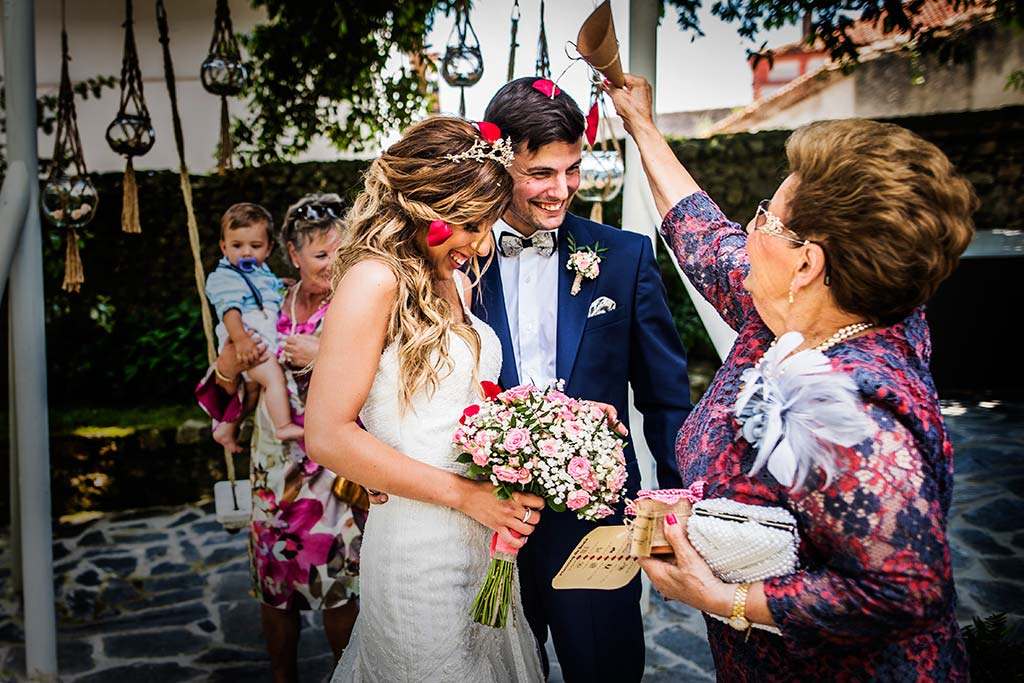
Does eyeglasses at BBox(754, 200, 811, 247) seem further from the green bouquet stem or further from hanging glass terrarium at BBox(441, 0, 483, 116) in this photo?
hanging glass terrarium at BBox(441, 0, 483, 116)

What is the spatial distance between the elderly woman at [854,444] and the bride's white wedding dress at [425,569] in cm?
63

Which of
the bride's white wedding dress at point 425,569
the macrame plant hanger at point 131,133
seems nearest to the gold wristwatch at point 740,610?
the bride's white wedding dress at point 425,569

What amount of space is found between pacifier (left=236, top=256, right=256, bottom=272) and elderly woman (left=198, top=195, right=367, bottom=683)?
287mm

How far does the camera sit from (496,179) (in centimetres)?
224

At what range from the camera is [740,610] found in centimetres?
165

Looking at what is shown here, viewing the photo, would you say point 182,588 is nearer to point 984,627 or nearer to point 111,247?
point 984,627

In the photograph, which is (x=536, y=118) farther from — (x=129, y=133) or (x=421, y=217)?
(x=129, y=133)

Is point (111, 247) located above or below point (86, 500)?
above

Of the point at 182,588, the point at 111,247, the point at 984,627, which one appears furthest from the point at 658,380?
the point at 111,247

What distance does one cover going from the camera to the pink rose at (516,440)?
78.5 inches

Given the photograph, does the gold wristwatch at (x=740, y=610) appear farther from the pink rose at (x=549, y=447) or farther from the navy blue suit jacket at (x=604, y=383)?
the navy blue suit jacket at (x=604, y=383)

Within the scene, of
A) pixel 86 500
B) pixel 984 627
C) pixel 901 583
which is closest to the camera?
pixel 901 583

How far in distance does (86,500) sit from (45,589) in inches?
152

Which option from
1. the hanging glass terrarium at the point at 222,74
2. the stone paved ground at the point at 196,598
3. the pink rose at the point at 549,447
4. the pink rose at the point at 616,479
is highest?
the hanging glass terrarium at the point at 222,74
